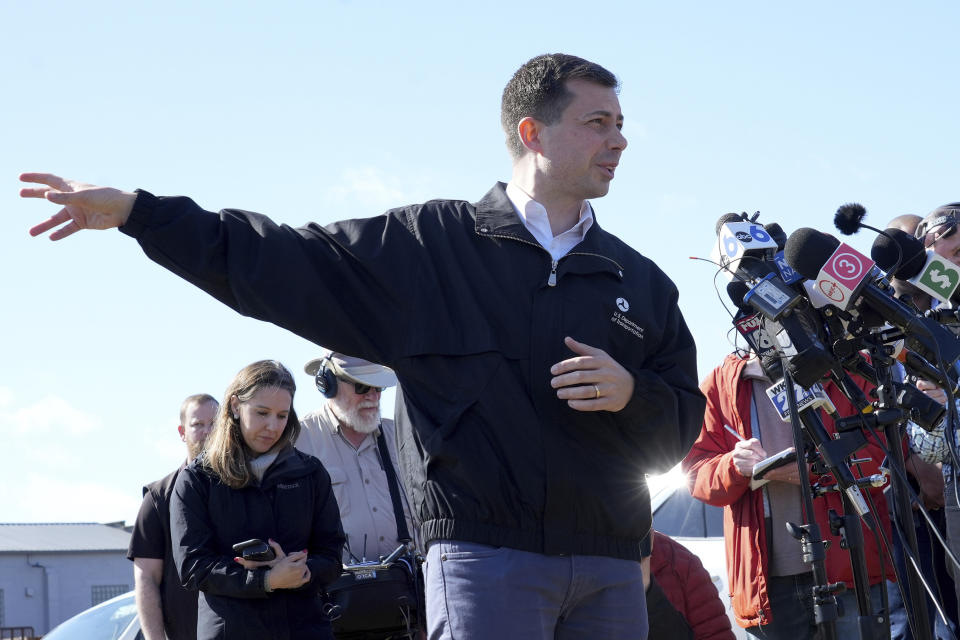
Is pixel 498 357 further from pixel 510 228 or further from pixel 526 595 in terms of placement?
pixel 526 595

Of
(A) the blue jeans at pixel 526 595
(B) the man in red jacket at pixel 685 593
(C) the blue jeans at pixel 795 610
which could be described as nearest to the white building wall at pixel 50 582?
(B) the man in red jacket at pixel 685 593

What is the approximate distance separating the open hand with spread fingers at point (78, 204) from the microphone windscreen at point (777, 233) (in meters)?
2.42

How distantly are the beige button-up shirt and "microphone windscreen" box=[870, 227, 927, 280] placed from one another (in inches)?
96.5

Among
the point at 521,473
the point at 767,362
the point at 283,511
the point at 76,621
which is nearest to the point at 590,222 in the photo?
the point at 521,473

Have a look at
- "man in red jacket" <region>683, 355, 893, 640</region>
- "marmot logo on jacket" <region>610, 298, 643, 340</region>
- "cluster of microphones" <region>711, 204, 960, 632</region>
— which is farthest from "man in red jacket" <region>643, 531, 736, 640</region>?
"marmot logo on jacket" <region>610, 298, 643, 340</region>

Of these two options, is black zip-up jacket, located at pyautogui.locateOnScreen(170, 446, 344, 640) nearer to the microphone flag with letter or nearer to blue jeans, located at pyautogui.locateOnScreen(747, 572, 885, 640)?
blue jeans, located at pyautogui.locateOnScreen(747, 572, 885, 640)

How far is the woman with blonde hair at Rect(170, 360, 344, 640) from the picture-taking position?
4957mm

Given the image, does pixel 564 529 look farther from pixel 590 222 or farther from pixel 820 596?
pixel 820 596

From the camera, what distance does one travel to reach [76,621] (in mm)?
7348

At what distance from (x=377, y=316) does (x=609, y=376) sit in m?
0.68

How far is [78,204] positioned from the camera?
312 centimetres

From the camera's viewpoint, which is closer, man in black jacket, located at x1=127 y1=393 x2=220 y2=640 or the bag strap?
man in black jacket, located at x1=127 y1=393 x2=220 y2=640

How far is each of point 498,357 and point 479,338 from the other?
0.24 ft

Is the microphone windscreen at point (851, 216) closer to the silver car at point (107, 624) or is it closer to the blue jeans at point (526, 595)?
the blue jeans at point (526, 595)
